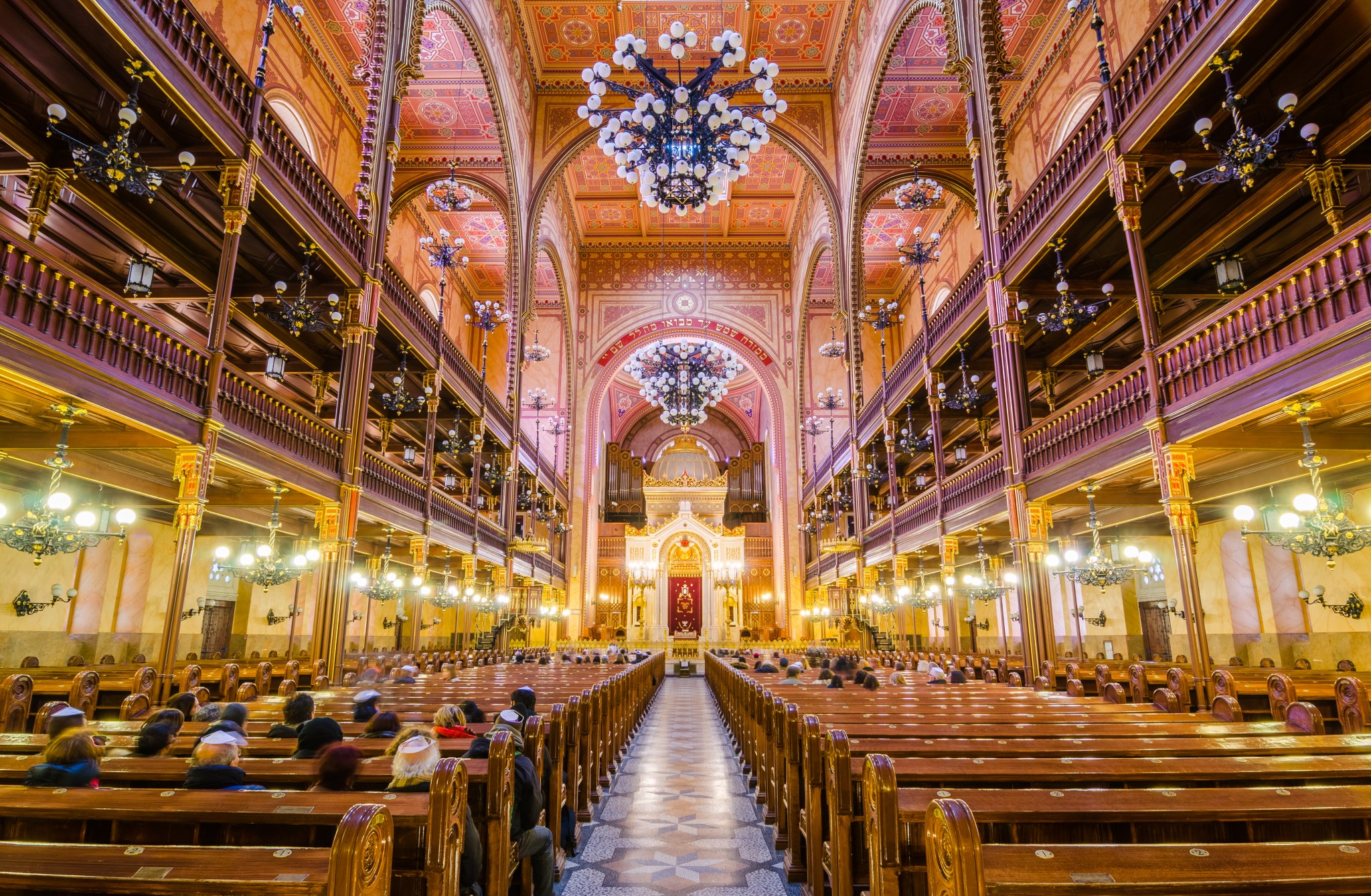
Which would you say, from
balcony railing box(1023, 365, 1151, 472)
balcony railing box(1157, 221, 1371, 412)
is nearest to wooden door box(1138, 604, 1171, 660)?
balcony railing box(1023, 365, 1151, 472)

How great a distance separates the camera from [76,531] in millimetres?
8102

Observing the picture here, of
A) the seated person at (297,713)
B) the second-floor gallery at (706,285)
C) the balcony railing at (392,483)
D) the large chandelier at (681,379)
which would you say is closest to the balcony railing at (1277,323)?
the second-floor gallery at (706,285)

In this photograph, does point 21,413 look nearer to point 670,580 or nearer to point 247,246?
point 247,246

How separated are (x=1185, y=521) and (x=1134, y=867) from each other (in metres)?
7.81

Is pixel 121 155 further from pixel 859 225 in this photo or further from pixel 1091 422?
pixel 859 225

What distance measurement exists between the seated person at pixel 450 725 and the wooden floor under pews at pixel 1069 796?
2377 mm

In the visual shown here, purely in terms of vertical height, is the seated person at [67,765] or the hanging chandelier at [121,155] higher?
the hanging chandelier at [121,155]

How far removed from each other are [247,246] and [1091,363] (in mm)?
14924

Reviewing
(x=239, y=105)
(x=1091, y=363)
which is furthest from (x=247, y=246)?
(x=1091, y=363)

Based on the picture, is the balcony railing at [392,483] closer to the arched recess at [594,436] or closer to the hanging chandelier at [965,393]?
the hanging chandelier at [965,393]

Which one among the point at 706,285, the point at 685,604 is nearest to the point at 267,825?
the point at 706,285

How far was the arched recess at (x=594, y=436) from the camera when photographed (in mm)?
32031

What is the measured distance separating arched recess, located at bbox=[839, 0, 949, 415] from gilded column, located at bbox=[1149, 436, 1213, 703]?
532 inches

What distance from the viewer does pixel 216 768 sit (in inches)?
132
